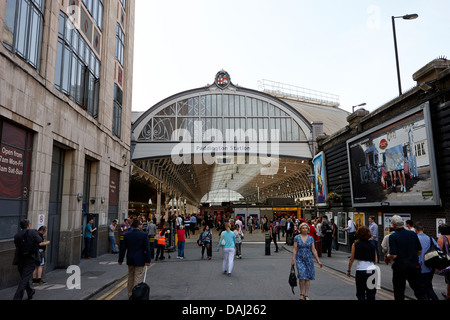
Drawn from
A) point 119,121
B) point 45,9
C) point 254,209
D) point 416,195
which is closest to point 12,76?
point 45,9

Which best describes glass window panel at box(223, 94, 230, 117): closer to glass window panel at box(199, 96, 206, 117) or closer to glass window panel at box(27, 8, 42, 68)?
glass window panel at box(199, 96, 206, 117)

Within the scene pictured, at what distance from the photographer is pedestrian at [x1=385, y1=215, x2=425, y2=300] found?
600cm

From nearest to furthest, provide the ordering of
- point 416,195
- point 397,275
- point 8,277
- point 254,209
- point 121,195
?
point 397,275, point 8,277, point 416,195, point 121,195, point 254,209

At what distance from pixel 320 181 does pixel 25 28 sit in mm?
19586

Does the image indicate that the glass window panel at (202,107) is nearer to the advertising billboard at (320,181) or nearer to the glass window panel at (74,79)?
the advertising billboard at (320,181)

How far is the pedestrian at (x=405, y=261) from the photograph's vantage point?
6.00 m

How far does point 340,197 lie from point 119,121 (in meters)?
14.4

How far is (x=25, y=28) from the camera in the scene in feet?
34.3

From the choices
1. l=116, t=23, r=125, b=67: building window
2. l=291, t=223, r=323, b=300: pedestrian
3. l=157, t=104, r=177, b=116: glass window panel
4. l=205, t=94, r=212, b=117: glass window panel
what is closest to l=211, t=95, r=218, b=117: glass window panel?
l=205, t=94, r=212, b=117: glass window panel

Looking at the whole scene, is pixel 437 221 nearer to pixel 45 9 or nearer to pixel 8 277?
pixel 8 277

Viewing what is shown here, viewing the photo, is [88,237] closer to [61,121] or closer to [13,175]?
[61,121]

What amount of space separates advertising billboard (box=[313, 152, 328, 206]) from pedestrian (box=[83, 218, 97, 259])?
14.5 metres

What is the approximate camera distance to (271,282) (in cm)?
972

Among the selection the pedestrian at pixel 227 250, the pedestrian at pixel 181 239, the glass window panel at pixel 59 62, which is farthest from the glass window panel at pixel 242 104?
the pedestrian at pixel 227 250
